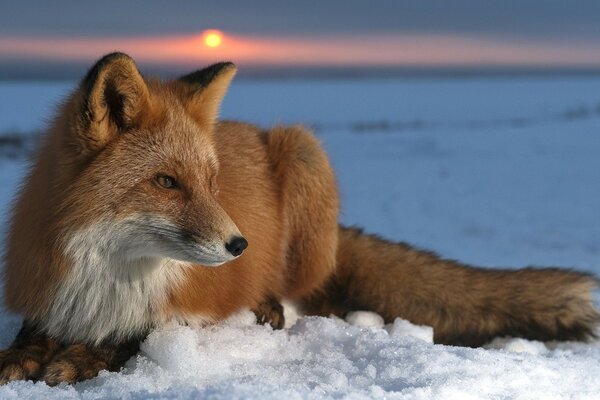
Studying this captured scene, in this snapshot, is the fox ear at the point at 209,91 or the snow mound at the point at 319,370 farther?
the fox ear at the point at 209,91

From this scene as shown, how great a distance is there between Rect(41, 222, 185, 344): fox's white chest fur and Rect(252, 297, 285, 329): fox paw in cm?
99

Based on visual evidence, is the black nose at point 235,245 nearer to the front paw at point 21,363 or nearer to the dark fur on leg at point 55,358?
the dark fur on leg at point 55,358

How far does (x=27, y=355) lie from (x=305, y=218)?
213cm

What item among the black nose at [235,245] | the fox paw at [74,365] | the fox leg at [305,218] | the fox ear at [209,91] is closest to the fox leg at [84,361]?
the fox paw at [74,365]

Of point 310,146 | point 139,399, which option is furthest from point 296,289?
point 139,399

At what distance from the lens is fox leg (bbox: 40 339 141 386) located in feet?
11.9

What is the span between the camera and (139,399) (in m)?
3.13

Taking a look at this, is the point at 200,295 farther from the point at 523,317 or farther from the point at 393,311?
the point at 523,317

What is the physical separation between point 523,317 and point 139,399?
9.82 feet

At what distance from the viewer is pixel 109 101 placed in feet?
12.3

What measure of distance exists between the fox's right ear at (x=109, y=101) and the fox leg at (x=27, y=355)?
1061 millimetres

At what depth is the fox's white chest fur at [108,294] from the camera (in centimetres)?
371

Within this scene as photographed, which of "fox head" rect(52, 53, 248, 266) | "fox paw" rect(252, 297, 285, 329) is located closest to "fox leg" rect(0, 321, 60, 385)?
"fox head" rect(52, 53, 248, 266)

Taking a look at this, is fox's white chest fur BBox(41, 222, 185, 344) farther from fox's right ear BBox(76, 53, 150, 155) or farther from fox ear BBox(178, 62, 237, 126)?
fox ear BBox(178, 62, 237, 126)
